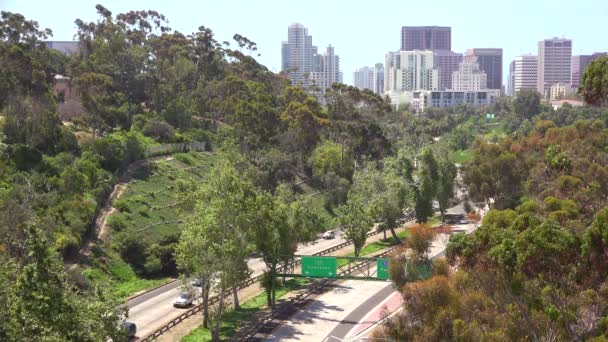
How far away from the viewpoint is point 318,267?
4178cm

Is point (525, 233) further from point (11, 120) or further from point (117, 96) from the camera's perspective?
point (117, 96)

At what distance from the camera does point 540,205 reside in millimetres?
35000

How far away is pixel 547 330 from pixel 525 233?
322 cm

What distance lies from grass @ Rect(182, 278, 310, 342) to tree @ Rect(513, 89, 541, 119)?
11704 centimetres

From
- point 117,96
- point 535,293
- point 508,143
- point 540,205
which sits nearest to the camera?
point 535,293

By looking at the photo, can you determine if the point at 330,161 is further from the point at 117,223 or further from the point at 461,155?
the point at 461,155

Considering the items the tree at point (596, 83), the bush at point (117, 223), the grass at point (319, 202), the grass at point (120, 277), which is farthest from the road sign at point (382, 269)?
the grass at point (319, 202)

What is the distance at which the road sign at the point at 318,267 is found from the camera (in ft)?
136

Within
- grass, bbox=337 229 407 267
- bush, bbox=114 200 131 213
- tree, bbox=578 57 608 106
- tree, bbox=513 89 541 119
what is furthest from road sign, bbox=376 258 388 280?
tree, bbox=513 89 541 119

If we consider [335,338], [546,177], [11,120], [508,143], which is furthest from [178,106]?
[335,338]

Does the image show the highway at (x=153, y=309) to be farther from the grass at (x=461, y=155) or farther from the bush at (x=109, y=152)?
the grass at (x=461, y=155)

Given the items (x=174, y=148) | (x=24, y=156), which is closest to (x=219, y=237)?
(x=24, y=156)

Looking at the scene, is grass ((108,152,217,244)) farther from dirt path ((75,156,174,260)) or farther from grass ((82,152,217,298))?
dirt path ((75,156,174,260))

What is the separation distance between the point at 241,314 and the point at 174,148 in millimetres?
35286
